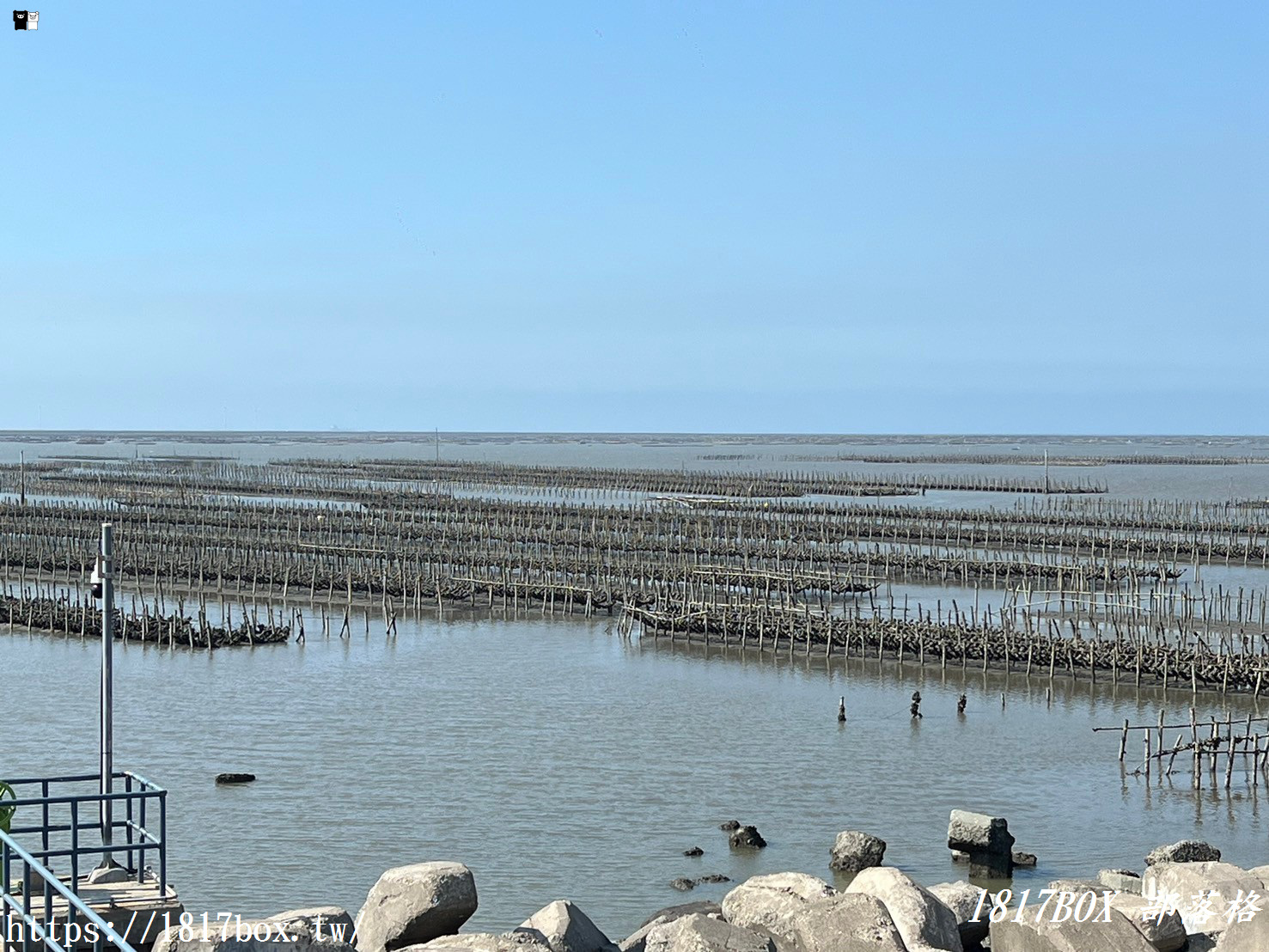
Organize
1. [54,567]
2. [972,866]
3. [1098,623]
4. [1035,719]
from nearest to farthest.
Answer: [972,866] < [1035,719] < [1098,623] < [54,567]

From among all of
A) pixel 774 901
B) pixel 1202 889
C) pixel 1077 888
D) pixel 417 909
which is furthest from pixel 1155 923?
pixel 417 909

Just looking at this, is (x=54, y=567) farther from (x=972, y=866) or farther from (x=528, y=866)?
(x=972, y=866)

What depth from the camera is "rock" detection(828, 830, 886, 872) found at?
797 inches

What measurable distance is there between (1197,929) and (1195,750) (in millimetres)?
12898

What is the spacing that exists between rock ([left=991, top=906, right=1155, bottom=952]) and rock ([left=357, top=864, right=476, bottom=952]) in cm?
512

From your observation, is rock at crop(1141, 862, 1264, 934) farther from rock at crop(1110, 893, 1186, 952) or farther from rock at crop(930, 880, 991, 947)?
rock at crop(930, 880, 991, 947)

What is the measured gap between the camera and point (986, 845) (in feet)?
66.2

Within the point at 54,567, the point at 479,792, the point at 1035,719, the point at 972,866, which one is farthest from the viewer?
the point at 54,567

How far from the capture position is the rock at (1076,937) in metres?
12.0

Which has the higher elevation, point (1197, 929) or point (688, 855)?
point (1197, 929)

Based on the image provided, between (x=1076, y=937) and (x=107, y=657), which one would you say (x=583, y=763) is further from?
(x=1076, y=937)

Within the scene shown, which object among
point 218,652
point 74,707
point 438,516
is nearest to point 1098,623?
point 218,652

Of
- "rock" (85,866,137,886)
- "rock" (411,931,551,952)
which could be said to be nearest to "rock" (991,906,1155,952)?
"rock" (411,931,551,952)

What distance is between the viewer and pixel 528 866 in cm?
2070
